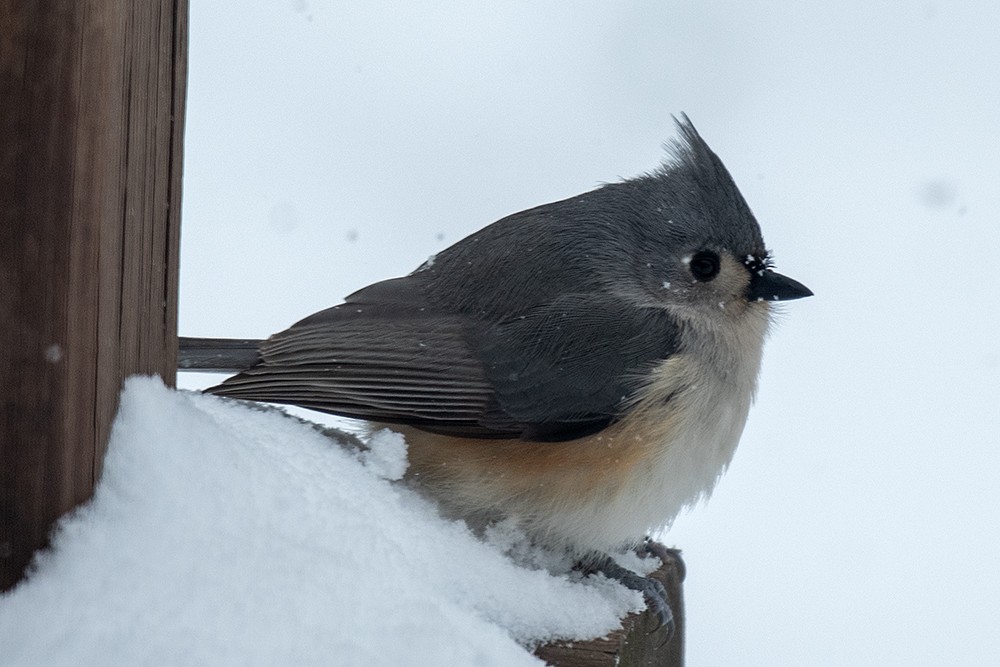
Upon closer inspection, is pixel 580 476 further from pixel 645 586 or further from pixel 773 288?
pixel 773 288

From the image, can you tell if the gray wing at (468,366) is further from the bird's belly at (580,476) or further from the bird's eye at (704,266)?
the bird's eye at (704,266)

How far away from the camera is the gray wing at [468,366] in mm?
2383

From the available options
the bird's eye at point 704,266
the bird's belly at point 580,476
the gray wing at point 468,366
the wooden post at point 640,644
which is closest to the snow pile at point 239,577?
the wooden post at point 640,644

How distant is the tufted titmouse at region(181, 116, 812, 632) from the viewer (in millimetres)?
2320

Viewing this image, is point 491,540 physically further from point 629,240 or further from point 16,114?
point 16,114

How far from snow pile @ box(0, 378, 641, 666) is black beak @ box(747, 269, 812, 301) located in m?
1.20

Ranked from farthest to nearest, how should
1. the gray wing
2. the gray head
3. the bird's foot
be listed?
the gray head < the gray wing < the bird's foot

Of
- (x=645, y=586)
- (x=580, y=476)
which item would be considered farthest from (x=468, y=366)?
(x=645, y=586)

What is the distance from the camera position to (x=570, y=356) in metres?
2.48

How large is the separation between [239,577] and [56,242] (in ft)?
1.73

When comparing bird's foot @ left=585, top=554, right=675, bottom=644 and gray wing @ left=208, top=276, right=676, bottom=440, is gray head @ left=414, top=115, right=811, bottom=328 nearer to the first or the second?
gray wing @ left=208, top=276, right=676, bottom=440

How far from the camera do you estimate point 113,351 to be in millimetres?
1575

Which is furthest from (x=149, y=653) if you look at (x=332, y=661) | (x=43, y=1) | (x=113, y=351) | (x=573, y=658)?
(x=43, y=1)

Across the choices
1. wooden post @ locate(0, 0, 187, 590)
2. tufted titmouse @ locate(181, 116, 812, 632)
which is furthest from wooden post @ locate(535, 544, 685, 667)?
wooden post @ locate(0, 0, 187, 590)
